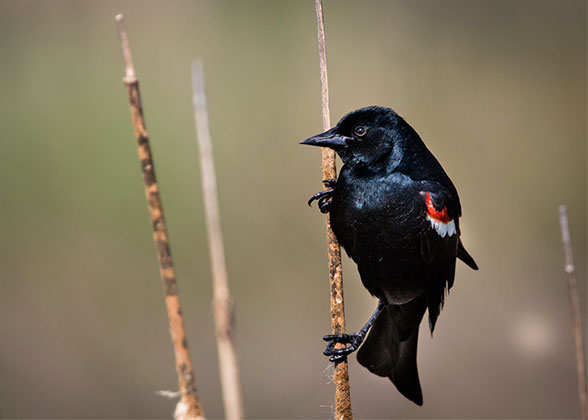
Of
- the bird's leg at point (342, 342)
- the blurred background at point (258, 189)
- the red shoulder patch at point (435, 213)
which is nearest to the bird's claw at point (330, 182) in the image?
the red shoulder patch at point (435, 213)

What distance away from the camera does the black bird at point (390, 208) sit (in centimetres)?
164

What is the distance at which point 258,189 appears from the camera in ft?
9.69

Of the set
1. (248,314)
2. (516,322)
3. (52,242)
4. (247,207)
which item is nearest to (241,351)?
(248,314)

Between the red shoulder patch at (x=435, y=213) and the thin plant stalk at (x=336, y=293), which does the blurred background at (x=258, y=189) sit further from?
the thin plant stalk at (x=336, y=293)

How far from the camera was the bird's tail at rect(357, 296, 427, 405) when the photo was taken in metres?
1.94

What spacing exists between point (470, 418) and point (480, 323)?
0.39 m

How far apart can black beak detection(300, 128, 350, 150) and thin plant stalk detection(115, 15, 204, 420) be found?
0.56 meters

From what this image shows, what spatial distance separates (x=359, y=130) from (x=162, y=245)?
737 mm

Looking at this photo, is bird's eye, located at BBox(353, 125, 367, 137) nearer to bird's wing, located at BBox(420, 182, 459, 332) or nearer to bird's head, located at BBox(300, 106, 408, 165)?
bird's head, located at BBox(300, 106, 408, 165)

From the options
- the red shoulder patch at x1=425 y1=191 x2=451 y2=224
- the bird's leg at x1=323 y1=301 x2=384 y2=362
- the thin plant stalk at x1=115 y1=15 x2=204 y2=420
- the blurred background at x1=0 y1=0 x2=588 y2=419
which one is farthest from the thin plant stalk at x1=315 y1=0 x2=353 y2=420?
the blurred background at x1=0 y1=0 x2=588 y2=419

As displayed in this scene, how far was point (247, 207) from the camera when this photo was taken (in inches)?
117

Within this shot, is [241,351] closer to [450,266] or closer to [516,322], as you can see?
[516,322]

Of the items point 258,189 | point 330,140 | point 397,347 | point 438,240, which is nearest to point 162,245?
point 330,140

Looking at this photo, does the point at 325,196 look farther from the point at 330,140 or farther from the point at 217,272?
the point at 217,272
